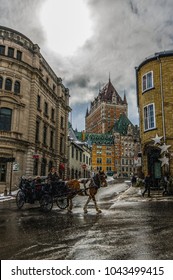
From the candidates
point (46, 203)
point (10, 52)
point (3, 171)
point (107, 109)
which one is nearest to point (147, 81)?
point (46, 203)

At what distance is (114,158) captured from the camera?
122 m

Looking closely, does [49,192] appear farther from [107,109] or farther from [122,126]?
[107,109]

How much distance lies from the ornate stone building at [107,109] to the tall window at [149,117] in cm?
12900

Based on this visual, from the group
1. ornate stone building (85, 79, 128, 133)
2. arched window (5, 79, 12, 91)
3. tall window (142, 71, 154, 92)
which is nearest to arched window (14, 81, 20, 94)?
arched window (5, 79, 12, 91)

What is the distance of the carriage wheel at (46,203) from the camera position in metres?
11.0

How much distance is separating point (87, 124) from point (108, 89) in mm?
Answer: 33848

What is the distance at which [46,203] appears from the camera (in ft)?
36.3

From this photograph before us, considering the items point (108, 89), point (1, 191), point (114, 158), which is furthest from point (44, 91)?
point (108, 89)

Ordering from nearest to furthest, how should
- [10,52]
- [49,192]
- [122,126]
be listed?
[49,192] → [10,52] → [122,126]

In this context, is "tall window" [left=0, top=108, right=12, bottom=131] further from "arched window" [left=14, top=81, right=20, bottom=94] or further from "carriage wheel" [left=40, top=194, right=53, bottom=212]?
"carriage wheel" [left=40, top=194, right=53, bottom=212]

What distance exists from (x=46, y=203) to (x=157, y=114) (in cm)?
1329

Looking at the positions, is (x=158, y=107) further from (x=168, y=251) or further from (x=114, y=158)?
(x=114, y=158)

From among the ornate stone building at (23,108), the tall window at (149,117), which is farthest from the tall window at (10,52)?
the tall window at (149,117)

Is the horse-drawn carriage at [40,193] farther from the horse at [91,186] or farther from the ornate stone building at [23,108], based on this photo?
the ornate stone building at [23,108]
